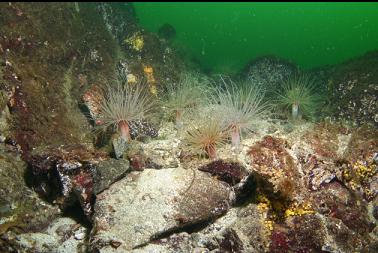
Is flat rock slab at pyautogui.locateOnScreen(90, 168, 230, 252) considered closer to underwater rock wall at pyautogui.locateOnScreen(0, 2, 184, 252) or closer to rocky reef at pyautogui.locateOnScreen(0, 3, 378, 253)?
rocky reef at pyautogui.locateOnScreen(0, 3, 378, 253)

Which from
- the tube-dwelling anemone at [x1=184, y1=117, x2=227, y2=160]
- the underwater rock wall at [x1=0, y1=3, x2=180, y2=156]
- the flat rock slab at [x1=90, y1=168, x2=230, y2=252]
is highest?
the underwater rock wall at [x1=0, y1=3, x2=180, y2=156]

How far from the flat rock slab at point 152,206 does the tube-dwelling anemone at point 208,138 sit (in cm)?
51

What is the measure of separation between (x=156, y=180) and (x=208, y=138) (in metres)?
1.17

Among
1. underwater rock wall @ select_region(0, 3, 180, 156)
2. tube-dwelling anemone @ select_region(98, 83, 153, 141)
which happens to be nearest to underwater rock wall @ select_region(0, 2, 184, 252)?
underwater rock wall @ select_region(0, 3, 180, 156)

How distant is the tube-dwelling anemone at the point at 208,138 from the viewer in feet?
18.3

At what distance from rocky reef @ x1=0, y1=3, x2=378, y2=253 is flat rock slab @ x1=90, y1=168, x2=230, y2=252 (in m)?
0.02

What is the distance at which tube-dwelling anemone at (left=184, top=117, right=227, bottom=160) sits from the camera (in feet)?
→ 18.3

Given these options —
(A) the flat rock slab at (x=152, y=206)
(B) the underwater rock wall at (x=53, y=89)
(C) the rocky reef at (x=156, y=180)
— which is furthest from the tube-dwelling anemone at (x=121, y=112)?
(A) the flat rock slab at (x=152, y=206)

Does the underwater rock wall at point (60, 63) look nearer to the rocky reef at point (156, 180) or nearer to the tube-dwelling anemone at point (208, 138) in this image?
the rocky reef at point (156, 180)

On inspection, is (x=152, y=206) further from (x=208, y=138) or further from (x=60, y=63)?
(x=60, y=63)

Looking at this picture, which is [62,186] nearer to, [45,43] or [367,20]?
[45,43]

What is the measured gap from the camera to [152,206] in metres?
4.73

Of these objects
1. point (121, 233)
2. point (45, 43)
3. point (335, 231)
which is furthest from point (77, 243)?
point (45, 43)

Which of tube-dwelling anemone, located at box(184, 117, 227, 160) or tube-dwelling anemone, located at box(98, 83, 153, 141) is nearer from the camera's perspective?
tube-dwelling anemone, located at box(184, 117, 227, 160)
